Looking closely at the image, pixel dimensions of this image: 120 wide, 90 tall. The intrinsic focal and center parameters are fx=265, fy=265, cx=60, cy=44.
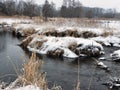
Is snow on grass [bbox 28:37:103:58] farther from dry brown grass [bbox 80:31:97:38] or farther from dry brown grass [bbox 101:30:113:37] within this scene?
dry brown grass [bbox 101:30:113:37]

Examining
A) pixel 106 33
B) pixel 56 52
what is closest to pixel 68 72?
pixel 56 52

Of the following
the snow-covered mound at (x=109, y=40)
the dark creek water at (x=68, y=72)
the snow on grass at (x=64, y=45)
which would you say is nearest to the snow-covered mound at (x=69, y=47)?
the snow on grass at (x=64, y=45)

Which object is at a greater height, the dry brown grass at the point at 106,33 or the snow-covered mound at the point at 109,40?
the dry brown grass at the point at 106,33

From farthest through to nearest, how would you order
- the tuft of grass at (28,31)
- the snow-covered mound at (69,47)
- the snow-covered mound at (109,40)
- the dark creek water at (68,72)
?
the tuft of grass at (28,31)
the snow-covered mound at (109,40)
the snow-covered mound at (69,47)
the dark creek water at (68,72)

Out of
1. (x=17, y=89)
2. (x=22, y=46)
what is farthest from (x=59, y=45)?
(x=17, y=89)

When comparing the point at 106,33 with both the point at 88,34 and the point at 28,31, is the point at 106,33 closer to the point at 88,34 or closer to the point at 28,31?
the point at 88,34

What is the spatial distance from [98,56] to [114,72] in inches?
110

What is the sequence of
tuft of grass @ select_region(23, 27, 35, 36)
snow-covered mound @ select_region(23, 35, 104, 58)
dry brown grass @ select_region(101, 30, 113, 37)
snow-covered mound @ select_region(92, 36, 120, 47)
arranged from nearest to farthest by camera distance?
1. snow-covered mound @ select_region(23, 35, 104, 58)
2. snow-covered mound @ select_region(92, 36, 120, 47)
3. dry brown grass @ select_region(101, 30, 113, 37)
4. tuft of grass @ select_region(23, 27, 35, 36)

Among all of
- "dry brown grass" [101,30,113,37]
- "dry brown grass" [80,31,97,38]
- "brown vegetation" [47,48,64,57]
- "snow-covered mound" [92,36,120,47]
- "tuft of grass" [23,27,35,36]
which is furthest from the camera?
"tuft of grass" [23,27,35,36]

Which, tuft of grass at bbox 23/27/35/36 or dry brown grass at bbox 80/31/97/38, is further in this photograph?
tuft of grass at bbox 23/27/35/36

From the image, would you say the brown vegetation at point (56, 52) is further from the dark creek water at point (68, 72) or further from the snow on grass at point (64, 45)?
the dark creek water at point (68, 72)

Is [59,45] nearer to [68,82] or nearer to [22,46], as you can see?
[22,46]

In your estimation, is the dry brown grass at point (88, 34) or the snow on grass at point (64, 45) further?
the dry brown grass at point (88, 34)

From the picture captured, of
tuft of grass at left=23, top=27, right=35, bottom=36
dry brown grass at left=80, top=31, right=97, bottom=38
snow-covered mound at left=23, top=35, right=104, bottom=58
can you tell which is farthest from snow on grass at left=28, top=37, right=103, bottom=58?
tuft of grass at left=23, top=27, right=35, bottom=36
